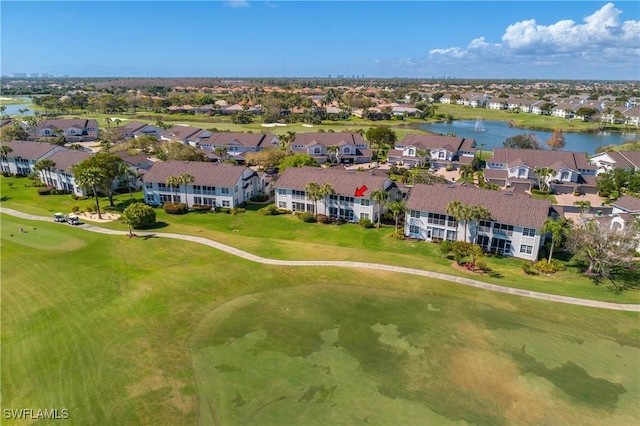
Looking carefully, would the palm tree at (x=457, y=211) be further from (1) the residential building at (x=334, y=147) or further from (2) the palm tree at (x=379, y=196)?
(1) the residential building at (x=334, y=147)

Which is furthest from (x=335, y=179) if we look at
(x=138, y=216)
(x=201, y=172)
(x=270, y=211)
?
(x=138, y=216)

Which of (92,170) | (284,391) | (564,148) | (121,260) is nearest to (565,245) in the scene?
(284,391)

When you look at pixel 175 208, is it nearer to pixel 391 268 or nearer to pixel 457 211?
pixel 391 268

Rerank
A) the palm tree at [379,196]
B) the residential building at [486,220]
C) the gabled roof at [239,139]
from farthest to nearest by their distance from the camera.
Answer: the gabled roof at [239,139] → the palm tree at [379,196] → the residential building at [486,220]

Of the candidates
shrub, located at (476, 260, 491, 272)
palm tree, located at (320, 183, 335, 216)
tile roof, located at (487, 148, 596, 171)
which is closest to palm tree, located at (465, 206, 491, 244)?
shrub, located at (476, 260, 491, 272)

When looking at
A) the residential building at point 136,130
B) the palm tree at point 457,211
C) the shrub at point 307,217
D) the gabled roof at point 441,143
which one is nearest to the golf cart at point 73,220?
the shrub at point 307,217

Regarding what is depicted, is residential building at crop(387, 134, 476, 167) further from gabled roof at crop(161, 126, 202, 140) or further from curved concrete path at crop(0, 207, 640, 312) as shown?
curved concrete path at crop(0, 207, 640, 312)
